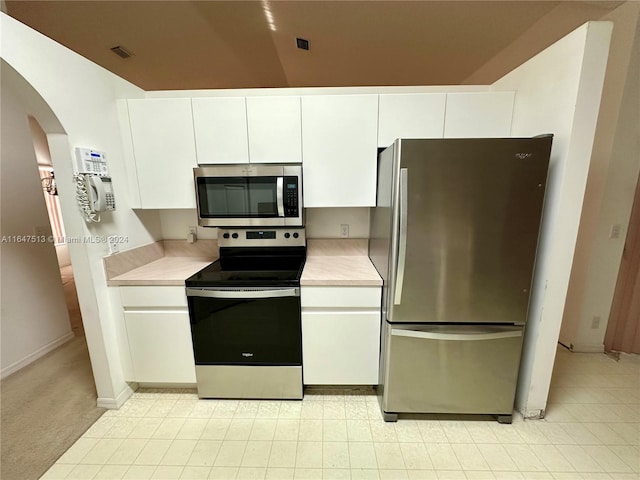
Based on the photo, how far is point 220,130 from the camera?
1731 mm

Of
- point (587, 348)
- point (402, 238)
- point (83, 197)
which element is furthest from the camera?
point (587, 348)

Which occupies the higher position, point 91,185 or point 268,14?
point 268,14

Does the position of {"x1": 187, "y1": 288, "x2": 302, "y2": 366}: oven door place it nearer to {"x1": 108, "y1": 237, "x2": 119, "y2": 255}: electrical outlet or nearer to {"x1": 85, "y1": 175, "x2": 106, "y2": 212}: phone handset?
{"x1": 108, "y1": 237, "x2": 119, "y2": 255}: electrical outlet

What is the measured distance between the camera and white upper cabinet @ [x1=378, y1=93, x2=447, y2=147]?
1.67 m

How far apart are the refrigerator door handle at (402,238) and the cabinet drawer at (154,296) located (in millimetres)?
1347

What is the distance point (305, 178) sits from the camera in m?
1.79

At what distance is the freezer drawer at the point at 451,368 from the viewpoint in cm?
146

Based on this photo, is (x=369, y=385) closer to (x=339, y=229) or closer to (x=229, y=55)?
(x=339, y=229)

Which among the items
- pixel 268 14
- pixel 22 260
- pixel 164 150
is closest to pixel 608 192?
pixel 268 14

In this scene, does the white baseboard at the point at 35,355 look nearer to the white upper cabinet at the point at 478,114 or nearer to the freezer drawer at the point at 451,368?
the freezer drawer at the point at 451,368

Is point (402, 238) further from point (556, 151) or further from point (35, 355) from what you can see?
point (35, 355)

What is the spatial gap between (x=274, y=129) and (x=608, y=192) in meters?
2.62

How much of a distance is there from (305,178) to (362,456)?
1.72m

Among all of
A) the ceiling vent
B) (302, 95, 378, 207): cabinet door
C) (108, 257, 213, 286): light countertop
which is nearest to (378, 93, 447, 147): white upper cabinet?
(302, 95, 378, 207): cabinet door
